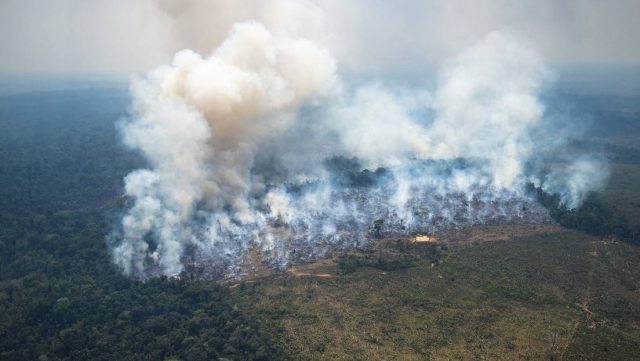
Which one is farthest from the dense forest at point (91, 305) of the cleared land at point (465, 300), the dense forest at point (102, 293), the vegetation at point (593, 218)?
the vegetation at point (593, 218)

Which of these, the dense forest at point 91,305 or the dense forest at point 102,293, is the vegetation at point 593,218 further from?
the dense forest at point 91,305

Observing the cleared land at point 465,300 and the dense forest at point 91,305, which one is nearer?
the cleared land at point 465,300

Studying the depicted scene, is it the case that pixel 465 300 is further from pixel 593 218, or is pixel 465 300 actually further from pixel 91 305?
pixel 91 305

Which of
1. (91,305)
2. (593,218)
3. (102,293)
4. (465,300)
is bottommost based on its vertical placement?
(91,305)

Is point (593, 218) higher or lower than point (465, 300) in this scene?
higher

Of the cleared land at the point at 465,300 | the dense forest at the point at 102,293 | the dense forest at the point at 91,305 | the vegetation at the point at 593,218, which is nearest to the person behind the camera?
the cleared land at the point at 465,300

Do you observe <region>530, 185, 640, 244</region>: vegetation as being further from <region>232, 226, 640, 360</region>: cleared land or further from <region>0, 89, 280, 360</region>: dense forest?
<region>0, 89, 280, 360</region>: dense forest

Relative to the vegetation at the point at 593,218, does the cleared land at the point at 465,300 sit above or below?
below

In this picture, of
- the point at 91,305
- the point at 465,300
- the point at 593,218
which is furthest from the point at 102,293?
the point at 593,218

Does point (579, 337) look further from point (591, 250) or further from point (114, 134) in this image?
point (114, 134)

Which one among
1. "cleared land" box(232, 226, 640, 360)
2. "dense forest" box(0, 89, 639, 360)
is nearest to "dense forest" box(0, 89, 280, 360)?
"dense forest" box(0, 89, 639, 360)

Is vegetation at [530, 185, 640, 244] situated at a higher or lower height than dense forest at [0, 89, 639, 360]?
higher
